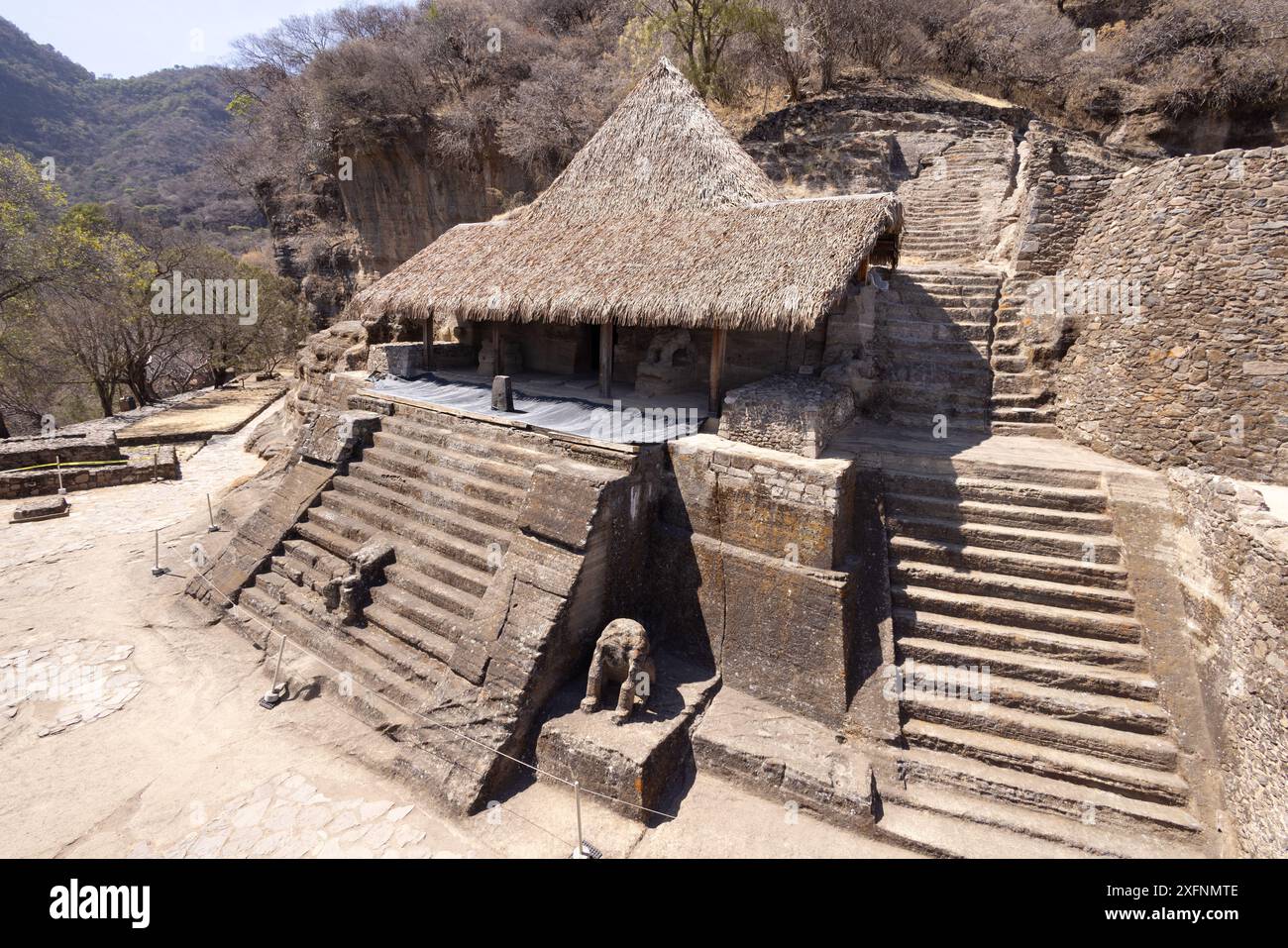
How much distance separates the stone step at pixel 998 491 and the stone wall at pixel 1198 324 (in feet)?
3.53

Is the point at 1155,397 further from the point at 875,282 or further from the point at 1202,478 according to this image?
the point at 875,282

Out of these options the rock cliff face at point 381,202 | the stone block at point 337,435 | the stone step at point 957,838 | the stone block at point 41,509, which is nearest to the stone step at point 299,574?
the stone block at point 337,435

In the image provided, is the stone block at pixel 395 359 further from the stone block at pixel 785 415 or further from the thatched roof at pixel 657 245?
the stone block at pixel 785 415

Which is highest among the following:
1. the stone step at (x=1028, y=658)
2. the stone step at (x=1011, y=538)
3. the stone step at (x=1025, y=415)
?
the stone step at (x=1025, y=415)

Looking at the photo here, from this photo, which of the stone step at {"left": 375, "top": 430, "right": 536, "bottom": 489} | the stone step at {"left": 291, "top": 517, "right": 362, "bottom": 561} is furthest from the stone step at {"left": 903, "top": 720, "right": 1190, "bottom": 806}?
the stone step at {"left": 291, "top": 517, "right": 362, "bottom": 561}

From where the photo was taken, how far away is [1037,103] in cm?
1830

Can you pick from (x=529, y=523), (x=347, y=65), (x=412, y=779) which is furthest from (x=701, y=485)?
(x=347, y=65)

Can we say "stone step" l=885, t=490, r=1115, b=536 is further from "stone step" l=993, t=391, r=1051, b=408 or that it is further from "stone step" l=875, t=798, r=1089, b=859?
"stone step" l=875, t=798, r=1089, b=859

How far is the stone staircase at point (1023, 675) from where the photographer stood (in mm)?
4867

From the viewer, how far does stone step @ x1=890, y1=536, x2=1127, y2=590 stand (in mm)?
5867

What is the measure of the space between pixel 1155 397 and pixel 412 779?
850cm

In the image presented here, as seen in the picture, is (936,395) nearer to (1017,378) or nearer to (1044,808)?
(1017,378)

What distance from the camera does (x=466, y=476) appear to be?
7.84m

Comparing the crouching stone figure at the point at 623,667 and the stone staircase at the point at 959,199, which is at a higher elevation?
the stone staircase at the point at 959,199
